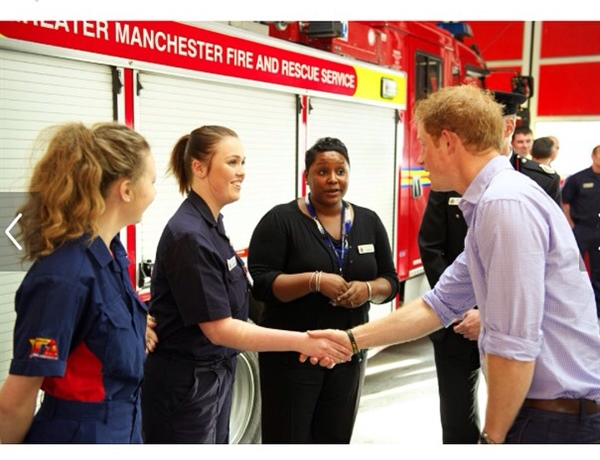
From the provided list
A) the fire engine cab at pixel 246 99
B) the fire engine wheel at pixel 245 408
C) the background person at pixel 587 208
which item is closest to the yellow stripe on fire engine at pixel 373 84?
the fire engine cab at pixel 246 99

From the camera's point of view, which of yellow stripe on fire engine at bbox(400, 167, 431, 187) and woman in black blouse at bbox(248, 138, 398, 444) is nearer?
woman in black blouse at bbox(248, 138, 398, 444)

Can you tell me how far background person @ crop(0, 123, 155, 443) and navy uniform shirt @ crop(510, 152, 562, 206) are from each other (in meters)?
2.16

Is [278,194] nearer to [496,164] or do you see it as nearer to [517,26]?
[496,164]

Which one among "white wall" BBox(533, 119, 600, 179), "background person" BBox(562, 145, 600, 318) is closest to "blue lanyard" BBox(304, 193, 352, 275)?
"background person" BBox(562, 145, 600, 318)

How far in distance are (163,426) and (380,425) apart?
7.35 feet

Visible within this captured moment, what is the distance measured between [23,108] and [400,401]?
11.0 feet

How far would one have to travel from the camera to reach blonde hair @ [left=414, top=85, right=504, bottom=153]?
184cm

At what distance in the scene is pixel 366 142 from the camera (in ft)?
16.1

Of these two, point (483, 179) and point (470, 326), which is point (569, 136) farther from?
point (483, 179)

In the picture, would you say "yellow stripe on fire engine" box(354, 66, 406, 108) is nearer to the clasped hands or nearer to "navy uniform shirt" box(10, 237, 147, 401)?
the clasped hands

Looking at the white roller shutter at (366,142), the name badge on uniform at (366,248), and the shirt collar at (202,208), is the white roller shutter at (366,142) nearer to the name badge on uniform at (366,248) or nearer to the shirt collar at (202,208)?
the name badge on uniform at (366,248)

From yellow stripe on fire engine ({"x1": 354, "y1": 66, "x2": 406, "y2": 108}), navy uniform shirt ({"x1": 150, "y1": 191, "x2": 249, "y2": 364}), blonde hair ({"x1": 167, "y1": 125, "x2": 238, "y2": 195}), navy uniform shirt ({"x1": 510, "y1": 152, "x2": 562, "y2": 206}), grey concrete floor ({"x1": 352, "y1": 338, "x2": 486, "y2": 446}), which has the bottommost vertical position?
grey concrete floor ({"x1": 352, "y1": 338, "x2": 486, "y2": 446})

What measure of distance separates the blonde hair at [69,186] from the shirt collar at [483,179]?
95 cm

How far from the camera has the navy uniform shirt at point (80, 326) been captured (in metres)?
1.53
